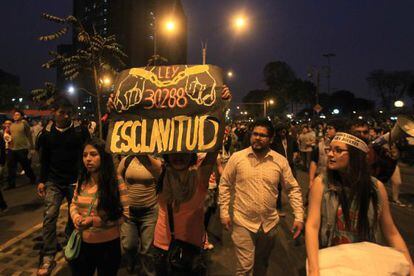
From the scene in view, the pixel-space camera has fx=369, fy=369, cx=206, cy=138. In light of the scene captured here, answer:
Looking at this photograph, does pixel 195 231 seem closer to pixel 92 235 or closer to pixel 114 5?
pixel 92 235

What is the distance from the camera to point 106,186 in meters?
3.28

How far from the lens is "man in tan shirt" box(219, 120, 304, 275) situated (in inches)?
144

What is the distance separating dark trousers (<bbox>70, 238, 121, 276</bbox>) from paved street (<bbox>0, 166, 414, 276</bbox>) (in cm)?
144

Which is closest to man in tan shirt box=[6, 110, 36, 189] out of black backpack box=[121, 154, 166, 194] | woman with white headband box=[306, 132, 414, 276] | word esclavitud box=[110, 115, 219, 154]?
black backpack box=[121, 154, 166, 194]

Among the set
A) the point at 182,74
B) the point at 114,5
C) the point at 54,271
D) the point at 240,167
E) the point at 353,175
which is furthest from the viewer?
the point at 114,5

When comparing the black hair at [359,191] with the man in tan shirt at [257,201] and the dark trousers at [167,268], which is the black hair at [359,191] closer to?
the man in tan shirt at [257,201]

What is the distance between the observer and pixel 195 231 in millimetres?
3240

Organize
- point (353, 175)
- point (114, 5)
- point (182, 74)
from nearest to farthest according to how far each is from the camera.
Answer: point (353, 175) → point (182, 74) → point (114, 5)

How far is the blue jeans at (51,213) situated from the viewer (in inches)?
182

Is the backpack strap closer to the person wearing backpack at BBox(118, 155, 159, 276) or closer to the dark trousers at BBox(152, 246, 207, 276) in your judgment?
the dark trousers at BBox(152, 246, 207, 276)

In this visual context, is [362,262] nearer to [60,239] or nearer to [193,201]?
[193,201]

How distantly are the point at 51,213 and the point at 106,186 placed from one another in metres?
1.88

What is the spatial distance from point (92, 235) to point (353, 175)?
2.17 m

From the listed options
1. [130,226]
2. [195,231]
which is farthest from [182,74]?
[130,226]
